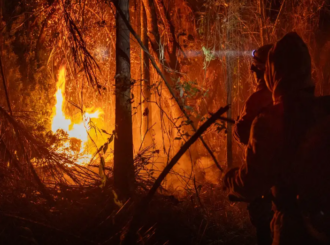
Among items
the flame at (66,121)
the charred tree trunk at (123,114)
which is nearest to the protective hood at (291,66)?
the charred tree trunk at (123,114)

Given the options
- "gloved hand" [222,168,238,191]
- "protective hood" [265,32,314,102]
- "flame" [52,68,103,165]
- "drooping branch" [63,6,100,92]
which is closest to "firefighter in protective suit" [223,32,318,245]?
"protective hood" [265,32,314,102]

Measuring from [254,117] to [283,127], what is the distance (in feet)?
1.30

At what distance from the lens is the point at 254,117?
8.59 ft

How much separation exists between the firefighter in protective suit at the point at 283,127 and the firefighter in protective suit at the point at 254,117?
318 millimetres

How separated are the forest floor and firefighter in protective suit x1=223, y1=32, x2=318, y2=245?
6.18ft

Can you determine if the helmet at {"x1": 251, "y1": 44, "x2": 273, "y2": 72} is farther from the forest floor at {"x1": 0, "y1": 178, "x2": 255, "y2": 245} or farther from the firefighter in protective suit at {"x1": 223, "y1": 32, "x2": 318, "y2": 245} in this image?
the forest floor at {"x1": 0, "y1": 178, "x2": 255, "y2": 245}

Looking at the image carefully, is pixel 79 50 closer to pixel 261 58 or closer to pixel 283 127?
pixel 261 58

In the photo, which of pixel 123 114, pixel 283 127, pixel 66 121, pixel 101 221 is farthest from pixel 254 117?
pixel 66 121

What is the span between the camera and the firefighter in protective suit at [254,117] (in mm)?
2650

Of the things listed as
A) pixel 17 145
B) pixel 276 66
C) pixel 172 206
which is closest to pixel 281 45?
pixel 276 66

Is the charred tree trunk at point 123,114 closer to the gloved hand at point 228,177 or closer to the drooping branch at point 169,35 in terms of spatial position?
the gloved hand at point 228,177

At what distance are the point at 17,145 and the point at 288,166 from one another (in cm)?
407

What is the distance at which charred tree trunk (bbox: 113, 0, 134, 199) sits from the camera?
470cm

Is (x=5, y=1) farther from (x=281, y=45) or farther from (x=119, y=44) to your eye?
(x=281, y=45)
